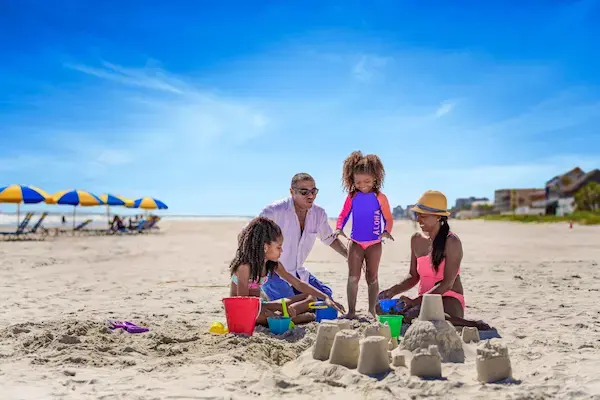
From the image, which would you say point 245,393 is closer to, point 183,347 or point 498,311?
point 183,347

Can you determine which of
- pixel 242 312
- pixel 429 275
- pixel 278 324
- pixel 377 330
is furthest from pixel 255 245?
pixel 429 275

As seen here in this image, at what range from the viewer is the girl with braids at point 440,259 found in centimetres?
475

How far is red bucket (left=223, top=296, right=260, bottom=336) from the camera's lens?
178 inches

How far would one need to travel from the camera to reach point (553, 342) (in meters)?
4.44

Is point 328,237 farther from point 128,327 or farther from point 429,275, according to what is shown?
point 128,327

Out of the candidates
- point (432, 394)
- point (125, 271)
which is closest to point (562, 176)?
point (125, 271)

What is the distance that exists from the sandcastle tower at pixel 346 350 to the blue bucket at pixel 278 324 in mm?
1362

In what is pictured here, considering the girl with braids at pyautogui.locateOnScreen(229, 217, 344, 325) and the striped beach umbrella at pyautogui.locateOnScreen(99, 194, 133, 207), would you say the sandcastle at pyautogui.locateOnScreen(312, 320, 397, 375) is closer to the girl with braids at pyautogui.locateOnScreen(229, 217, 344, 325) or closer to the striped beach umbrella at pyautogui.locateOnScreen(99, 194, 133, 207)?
the girl with braids at pyautogui.locateOnScreen(229, 217, 344, 325)

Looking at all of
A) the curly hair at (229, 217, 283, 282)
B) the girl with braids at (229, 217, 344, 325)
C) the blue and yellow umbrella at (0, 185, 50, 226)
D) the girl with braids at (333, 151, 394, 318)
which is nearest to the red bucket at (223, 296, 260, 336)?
the girl with braids at (229, 217, 344, 325)

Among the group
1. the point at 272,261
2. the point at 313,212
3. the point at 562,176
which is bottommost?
the point at 272,261

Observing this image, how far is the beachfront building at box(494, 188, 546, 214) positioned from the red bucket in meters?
89.1

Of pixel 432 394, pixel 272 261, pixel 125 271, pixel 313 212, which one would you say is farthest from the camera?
pixel 125 271

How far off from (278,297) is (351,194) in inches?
55.5

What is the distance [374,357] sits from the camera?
3.38m
